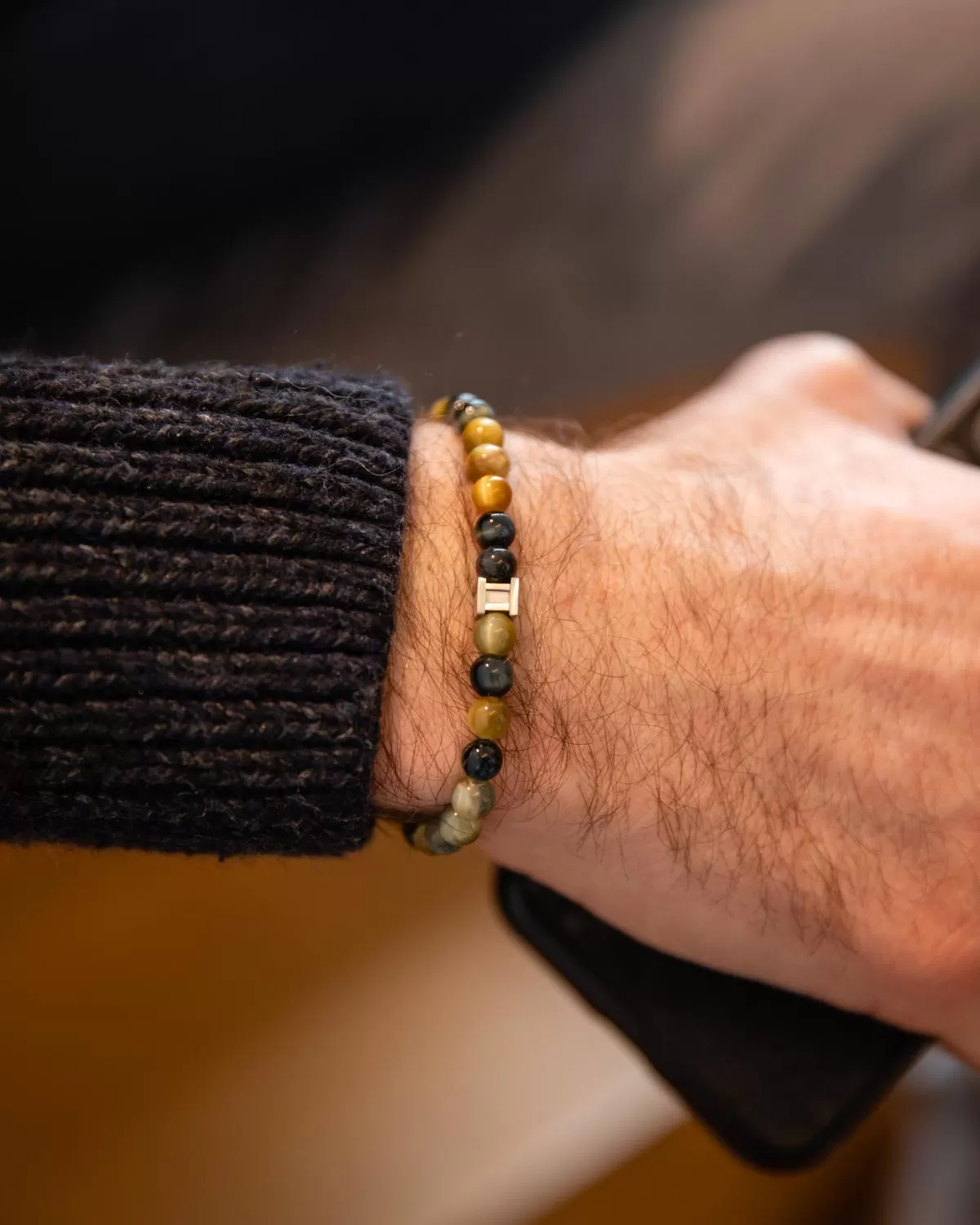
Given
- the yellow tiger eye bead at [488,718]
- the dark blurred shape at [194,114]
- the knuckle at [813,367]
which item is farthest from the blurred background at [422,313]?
the yellow tiger eye bead at [488,718]

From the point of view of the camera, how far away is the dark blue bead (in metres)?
0.57

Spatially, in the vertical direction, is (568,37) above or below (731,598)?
above

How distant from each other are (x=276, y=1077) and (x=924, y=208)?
137 cm

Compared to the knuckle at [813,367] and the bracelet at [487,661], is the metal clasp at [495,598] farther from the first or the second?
the knuckle at [813,367]

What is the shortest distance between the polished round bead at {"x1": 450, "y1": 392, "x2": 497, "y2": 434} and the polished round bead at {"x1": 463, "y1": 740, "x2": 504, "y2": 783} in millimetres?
206

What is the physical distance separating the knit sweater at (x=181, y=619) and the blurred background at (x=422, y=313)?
23.2 inches

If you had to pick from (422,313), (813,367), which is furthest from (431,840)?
(422,313)

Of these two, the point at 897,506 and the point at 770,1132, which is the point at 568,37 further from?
the point at 770,1132

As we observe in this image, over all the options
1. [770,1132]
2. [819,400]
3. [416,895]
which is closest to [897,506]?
[819,400]

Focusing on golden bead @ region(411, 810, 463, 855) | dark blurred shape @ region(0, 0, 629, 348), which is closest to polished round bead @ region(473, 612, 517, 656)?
golden bead @ region(411, 810, 463, 855)

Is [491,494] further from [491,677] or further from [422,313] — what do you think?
[422,313]

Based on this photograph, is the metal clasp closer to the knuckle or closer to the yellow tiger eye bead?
the yellow tiger eye bead

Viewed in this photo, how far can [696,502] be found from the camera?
661 mm

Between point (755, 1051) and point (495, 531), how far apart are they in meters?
0.40
